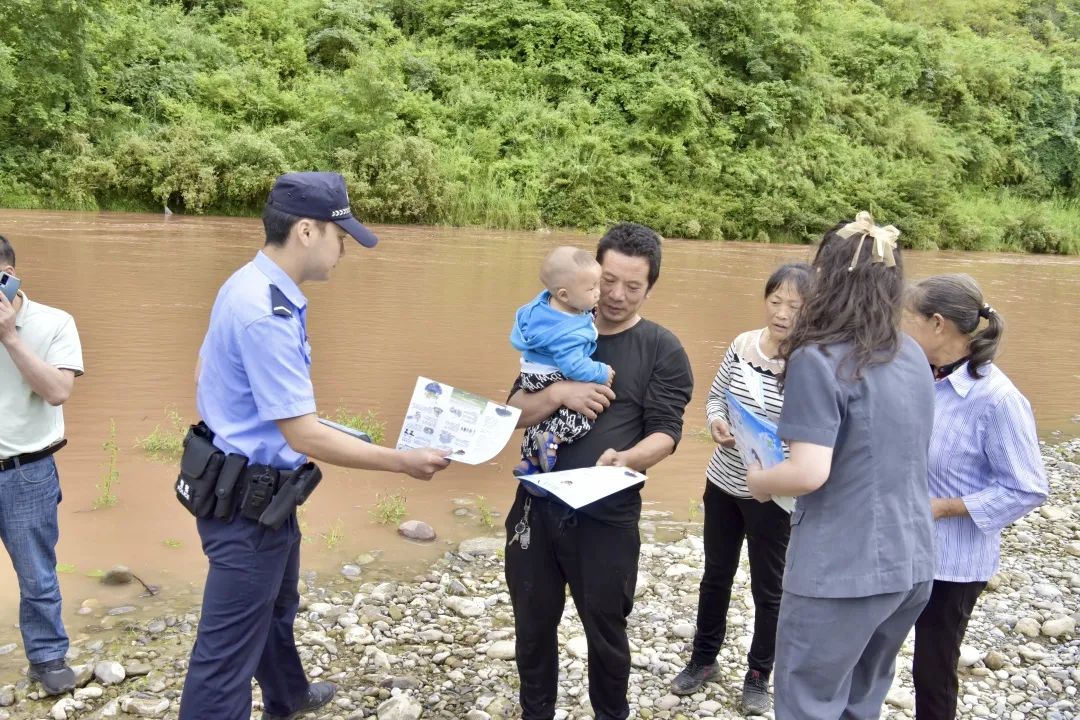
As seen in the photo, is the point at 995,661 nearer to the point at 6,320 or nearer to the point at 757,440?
the point at 757,440

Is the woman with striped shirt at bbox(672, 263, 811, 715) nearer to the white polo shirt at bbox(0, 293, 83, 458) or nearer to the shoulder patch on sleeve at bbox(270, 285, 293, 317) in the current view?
the shoulder patch on sleeve at bbox(270, 285, 293, 317)

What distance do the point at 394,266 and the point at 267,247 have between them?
14254mm

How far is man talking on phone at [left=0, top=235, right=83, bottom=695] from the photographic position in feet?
10.9

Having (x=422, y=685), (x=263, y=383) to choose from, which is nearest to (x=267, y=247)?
(x=263, y=383)

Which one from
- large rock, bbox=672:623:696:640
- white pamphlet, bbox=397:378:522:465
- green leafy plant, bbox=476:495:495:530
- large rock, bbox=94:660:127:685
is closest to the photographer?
white pamphlet, bbox=397:378:522:465

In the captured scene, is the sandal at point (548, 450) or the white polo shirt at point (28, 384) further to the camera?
the white polo shirt at point (28, 384)

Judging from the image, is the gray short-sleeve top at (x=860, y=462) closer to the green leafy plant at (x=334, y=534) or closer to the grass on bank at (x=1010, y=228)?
the green leafy plant at (x=334, y=534)

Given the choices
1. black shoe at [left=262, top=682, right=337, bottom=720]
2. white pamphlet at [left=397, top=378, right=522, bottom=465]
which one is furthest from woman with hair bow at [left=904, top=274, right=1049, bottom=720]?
black shoe at [left=262, top=682, right=337, bottom=720]

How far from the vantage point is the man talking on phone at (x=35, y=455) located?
3.32 meters

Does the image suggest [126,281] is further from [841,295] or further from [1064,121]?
[1064,121]

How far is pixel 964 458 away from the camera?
112 inches

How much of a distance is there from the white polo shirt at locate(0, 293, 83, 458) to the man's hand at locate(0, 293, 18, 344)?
91 millimetres

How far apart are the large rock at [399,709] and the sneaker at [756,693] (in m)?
1.30

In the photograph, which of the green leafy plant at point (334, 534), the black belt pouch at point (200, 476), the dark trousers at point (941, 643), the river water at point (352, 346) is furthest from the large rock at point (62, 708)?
the dark trousers at point (941, 643)
